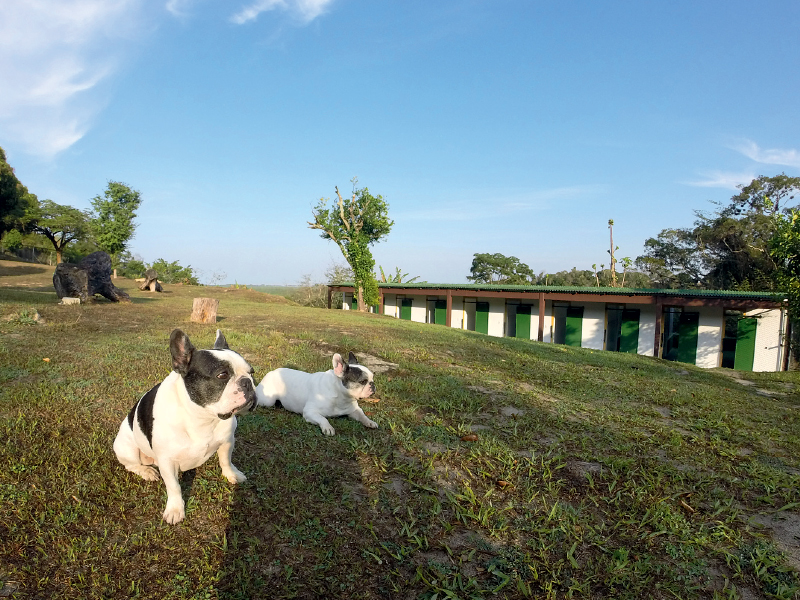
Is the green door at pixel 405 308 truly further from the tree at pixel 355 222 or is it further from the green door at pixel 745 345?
the green door at pixel 745 345

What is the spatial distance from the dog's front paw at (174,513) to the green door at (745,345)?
21.5m

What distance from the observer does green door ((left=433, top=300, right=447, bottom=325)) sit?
29016mm

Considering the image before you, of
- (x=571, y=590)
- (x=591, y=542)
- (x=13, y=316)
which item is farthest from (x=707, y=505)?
(x=13, y=316)

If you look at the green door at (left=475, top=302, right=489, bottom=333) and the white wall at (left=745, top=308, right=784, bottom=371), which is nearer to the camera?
the white wall at (left=745, top=308, right=784, bottom=371)

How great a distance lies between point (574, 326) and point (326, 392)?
20392 millimetres

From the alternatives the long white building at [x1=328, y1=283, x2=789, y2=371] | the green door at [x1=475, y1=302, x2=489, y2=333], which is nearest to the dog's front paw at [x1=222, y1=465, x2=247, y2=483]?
the long white building at [x1=328, y1=283, x2=789, y2=371]

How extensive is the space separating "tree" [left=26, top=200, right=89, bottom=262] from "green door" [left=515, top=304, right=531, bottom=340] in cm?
3279

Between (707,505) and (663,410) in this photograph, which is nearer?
(707,505)

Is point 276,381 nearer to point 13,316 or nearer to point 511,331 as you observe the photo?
point 13,316

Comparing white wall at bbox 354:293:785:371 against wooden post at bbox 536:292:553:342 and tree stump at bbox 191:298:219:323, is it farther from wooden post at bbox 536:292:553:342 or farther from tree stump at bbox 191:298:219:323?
tree stump at bbox 191:298:219:323

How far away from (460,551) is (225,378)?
1805mm

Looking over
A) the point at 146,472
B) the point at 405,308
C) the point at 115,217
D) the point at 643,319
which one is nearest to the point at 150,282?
the point at 115,217

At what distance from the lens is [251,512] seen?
2963 millimetres

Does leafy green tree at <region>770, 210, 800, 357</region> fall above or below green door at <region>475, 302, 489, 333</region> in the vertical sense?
above
